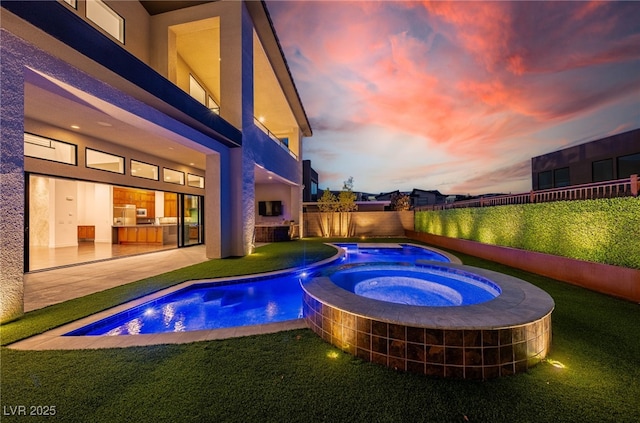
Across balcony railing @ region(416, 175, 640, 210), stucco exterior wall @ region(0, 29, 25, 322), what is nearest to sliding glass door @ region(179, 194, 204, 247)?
stucco exterior wall @ region(0, 29, 25, 322)

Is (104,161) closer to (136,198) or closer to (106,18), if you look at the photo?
(106,18)

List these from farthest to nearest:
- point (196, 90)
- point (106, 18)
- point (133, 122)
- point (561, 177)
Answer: point (561, 177) < point (196, 90) < point (106, 18) < point (133, 122)

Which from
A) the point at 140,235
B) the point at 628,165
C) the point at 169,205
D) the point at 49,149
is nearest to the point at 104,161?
the point at 49,149

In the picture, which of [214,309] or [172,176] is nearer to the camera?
[214,309]

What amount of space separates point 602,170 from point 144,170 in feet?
91.7

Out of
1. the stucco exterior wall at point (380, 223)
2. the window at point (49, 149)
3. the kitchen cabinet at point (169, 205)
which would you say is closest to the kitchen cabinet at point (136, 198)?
the kitchen cabinet at point (169, 205)

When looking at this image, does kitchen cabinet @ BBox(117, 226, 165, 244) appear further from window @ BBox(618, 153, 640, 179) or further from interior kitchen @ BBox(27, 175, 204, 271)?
window @ BBox(618, 153, 640, 179)

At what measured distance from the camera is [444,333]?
235 cm

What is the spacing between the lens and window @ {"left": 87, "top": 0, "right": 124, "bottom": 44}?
749 centimetres

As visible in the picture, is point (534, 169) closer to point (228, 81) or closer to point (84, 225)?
point (228, 81)

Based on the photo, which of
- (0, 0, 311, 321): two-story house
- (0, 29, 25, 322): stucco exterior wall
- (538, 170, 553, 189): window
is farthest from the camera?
(538, 170, 553, 189): window

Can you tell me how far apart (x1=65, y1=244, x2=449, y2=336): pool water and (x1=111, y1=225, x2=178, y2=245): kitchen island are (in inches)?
370

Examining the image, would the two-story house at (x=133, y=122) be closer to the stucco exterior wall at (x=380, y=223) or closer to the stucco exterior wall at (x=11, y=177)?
the stucco exterior wall at (x=11, y=177)

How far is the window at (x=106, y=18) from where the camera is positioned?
7488 mm
